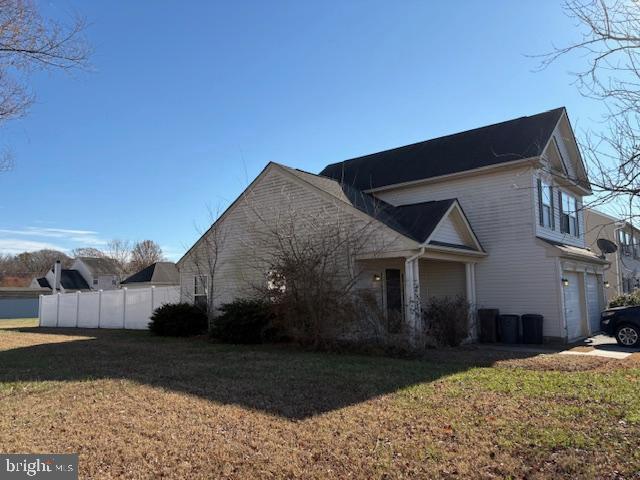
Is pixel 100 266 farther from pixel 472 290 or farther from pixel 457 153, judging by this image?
pixel 472 290

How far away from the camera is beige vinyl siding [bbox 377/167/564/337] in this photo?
1536cm

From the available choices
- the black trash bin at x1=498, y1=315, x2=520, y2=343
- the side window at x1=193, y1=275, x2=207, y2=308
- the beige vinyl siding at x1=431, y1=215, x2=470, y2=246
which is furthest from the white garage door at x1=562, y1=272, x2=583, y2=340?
the side window at x1=193, y1=275, x2=207, y2=308

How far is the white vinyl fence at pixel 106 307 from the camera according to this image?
2225 centimetres

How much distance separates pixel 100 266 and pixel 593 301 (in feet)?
165

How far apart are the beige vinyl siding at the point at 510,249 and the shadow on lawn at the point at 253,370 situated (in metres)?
3.66

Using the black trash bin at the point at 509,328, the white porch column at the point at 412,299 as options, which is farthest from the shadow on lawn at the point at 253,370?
the black trash bin at the point at 509,328

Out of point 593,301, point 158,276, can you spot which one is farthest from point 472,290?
point 158,276

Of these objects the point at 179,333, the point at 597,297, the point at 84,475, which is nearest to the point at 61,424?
the point at 84,475

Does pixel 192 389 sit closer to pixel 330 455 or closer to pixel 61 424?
pixel 61 424

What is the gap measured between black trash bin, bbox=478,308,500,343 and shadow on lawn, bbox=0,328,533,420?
9.91ft

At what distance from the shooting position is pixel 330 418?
6039 mm

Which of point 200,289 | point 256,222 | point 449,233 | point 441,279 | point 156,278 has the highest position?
point 256,222

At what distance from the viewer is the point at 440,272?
57.9 feet

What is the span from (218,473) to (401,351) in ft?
24.9
